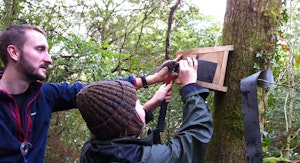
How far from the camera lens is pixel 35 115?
8.25 feet

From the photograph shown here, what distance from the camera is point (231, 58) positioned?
238cm

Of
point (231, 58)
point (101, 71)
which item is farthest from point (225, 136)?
point (101, 71)

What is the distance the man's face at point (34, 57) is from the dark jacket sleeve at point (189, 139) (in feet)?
4.13

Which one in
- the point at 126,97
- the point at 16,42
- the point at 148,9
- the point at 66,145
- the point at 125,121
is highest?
the point at 148,9

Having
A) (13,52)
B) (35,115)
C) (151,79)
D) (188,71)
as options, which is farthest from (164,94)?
(13,52)

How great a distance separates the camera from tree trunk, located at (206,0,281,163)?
2.35m

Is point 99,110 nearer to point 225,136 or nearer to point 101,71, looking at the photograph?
point 225,136

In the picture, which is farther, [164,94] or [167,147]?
[164,94]

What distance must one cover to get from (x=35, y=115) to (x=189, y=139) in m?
1.41

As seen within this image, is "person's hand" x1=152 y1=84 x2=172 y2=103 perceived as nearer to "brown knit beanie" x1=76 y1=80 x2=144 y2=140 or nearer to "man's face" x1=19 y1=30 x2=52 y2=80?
"brown knit beanie" x1=76 y1=80 x2=144 y2=140

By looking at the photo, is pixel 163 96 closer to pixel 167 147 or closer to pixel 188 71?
pixel 188 71

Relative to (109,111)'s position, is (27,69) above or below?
above

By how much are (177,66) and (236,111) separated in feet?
1.85

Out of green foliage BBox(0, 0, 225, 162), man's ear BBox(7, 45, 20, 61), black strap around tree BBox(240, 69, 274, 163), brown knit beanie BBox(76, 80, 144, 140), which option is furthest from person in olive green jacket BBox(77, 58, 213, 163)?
green foliage BBox(0, 0, 225, 162)
